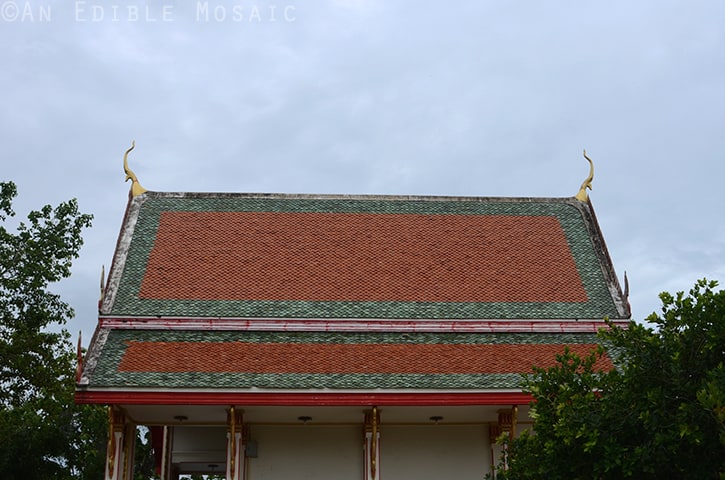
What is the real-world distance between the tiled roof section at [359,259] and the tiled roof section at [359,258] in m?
0.03

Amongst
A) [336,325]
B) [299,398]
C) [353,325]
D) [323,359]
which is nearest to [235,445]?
[299,398]

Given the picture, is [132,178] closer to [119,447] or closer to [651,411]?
[119,447]

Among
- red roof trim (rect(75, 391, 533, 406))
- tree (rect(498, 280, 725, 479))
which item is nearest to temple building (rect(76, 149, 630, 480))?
red roof trim (rect(75, 391, 533, 406))

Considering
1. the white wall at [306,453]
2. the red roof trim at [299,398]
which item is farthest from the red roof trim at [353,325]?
the red roof trim at [299,398]

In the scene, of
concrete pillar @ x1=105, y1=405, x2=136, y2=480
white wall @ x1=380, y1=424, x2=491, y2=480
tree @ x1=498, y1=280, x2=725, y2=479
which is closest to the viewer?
tree @ x1=498, y1=280, x2=725, y2=479

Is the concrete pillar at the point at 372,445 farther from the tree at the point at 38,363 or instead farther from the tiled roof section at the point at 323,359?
the tree at the point at 38,363

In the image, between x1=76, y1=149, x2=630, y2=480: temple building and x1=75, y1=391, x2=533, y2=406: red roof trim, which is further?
x1=76, y1=149, x2=630, y2=480: temple building

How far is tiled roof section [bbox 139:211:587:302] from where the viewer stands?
19562 millimetres

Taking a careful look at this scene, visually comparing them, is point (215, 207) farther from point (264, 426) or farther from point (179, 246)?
point (264, 426)

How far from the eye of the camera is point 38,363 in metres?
28.0

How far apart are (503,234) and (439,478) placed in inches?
270

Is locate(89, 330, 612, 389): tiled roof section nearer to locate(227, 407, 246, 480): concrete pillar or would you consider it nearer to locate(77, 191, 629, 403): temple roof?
locate(77, 191, 629, 403): temple roof

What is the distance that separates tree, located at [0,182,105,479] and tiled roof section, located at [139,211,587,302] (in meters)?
8.31

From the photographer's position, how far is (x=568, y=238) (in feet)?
71.0
